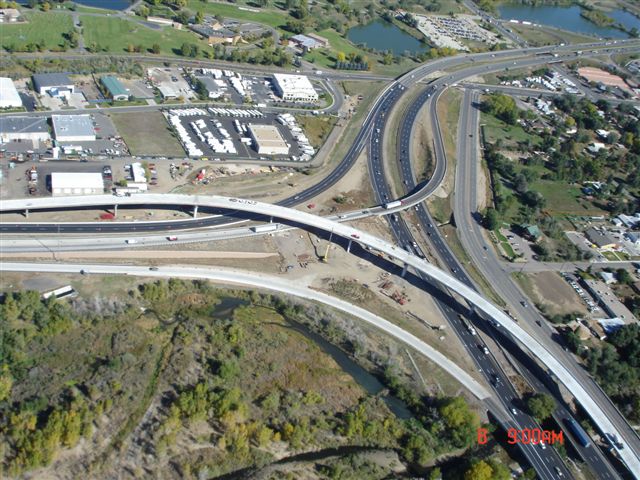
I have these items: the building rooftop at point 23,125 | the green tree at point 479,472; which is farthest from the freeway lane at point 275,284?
the building rooftop at point 23,125

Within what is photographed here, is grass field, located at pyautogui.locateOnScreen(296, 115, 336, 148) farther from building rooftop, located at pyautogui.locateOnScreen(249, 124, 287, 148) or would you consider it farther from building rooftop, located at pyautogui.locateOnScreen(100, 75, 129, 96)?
building rooftop, located at pyautogui.locateOnScreen(100, 75, 129, 96)

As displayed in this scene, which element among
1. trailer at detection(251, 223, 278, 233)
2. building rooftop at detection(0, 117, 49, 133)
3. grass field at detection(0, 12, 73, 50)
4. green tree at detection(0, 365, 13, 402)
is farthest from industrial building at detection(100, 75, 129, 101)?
green tree at detection(0, 365, 13, 402)

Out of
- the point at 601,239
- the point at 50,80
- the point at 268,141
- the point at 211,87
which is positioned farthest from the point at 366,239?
the point at 50,80

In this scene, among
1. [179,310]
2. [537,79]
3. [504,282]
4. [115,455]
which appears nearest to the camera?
[115,455]

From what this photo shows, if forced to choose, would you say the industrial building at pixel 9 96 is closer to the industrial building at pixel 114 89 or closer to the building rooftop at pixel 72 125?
the building rooftop at pixel 72 125

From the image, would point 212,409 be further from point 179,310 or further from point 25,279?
point 25,279

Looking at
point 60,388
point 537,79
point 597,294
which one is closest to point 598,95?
point 537,79
